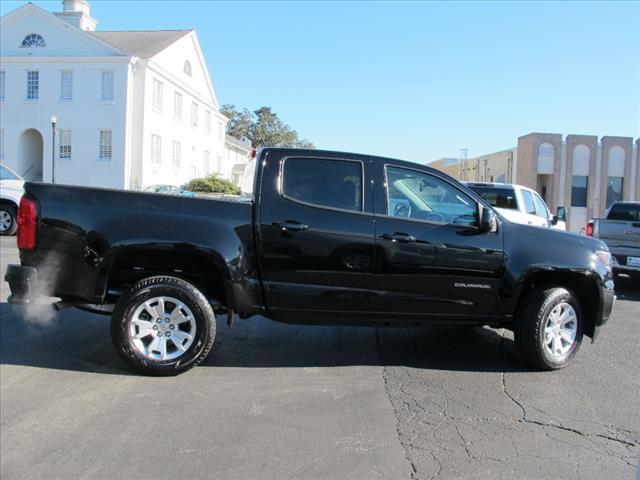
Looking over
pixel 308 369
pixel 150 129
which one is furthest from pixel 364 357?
pixel 150 129

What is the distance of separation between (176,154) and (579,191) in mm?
29337

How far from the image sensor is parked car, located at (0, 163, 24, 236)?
13.8 m

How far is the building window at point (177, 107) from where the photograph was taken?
42.1 m

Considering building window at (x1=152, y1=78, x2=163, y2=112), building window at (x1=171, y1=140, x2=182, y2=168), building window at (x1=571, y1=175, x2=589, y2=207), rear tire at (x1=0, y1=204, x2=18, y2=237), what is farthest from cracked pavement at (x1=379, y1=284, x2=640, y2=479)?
building window at (x1=171, y1=140, x2=182, y2=168)

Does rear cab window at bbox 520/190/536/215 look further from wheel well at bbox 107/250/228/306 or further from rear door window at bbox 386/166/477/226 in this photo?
wheel well at bbox 107/250/228/306

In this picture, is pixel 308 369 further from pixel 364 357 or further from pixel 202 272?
pixel 202 272

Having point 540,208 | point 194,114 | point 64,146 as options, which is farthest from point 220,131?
point 540,208

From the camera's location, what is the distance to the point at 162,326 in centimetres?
500

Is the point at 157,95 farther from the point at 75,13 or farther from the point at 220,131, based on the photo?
the point at 220,131

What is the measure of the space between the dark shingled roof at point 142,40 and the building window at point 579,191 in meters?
30.2

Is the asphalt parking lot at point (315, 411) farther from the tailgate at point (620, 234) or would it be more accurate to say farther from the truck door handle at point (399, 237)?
the tailgate at point (620, 234)

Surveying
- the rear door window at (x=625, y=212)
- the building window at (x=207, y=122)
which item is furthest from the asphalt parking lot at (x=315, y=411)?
the building window at (x=207, y=122)

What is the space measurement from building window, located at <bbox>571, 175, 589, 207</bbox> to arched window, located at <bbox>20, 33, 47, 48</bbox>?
122ft

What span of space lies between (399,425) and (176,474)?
5.21 ft
